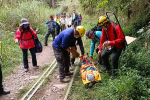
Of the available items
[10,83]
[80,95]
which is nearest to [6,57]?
[10,83]

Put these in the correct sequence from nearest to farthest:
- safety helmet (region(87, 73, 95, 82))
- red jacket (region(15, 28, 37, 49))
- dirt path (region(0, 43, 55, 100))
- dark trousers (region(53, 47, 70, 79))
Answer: safety helmet (region(87, 73, 95, 82)) < dirt path (region(0, 43, 55, 100)) < dark trousers (region(53, 47, 70, 79)) < red jacket (region(15, 28, 37, 49))

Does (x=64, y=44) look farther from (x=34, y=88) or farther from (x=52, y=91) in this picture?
(x=34, y=88)

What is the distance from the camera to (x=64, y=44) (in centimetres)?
439

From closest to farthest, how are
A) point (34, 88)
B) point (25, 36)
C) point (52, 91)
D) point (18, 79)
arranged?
point (52, 91), point (34, 88), point (25, 36), point (18, 79)

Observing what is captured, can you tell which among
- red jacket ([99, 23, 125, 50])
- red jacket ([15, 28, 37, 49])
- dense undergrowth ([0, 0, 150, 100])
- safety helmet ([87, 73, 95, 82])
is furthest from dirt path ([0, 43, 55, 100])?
red jacket ([99, 23, 125, 50])

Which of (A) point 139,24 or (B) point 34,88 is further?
(A) point 139,24

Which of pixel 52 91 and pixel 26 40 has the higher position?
pixel 26 40

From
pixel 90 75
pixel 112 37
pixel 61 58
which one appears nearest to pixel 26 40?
pixel 61 58

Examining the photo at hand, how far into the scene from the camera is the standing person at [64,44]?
170 inches

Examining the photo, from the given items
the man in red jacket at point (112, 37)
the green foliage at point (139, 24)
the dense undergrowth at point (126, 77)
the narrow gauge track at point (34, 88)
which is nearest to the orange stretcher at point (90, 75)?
Result: the dense undergrowth at point (126, 77)

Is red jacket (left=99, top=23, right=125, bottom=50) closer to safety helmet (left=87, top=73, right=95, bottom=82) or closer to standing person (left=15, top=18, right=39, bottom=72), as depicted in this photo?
safety helmet (left=87, top=73, right=95, bottom=82)

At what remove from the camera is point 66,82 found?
17.0ft

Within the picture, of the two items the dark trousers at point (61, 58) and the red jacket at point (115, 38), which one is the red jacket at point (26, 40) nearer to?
the dark trousers at point (61, 58)

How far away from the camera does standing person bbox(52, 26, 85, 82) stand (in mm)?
4316
